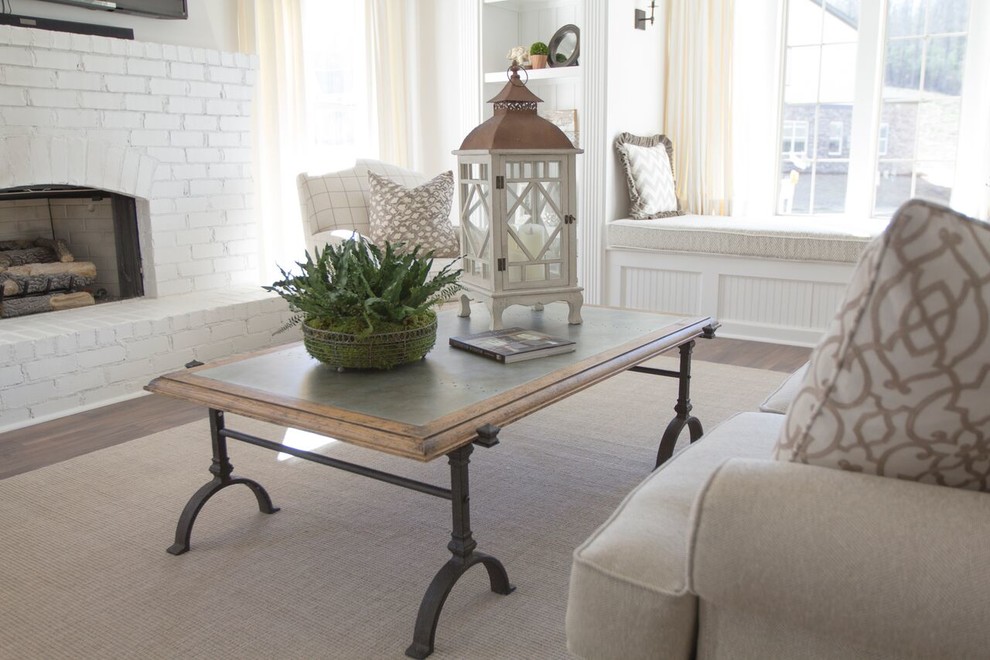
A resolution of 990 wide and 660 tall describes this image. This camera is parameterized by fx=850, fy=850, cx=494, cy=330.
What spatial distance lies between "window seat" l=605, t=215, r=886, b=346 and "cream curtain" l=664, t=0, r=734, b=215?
0.28m

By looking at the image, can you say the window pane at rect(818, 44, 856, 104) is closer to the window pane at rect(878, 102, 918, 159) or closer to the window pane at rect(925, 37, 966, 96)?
the window pane at rect(878, 102, 918, 159)

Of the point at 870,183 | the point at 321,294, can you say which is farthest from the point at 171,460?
the point at 870,183

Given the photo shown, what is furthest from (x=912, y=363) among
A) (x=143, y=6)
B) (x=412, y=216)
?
(x=143, y=6)

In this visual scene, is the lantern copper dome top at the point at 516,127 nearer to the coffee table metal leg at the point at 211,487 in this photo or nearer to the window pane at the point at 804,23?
the coffee table metal leg at the point at 211,487

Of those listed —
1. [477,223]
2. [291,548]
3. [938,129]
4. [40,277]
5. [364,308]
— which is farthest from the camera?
[938,129]

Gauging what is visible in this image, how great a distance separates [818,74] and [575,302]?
9.86 feet

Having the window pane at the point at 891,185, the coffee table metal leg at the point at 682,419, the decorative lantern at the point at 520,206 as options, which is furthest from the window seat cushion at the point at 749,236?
the decorative lantern at the point at 520,206

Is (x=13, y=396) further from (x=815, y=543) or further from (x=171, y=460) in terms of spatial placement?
(x=815, y=543)

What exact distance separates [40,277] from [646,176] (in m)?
3.01

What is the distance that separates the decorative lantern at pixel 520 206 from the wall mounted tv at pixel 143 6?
7.17 feet

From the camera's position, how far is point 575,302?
243 centimetres

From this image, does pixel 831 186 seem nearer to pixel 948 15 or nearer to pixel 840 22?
pixel 840 22

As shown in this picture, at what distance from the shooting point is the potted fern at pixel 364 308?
194 centimetres

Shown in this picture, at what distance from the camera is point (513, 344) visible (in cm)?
212
